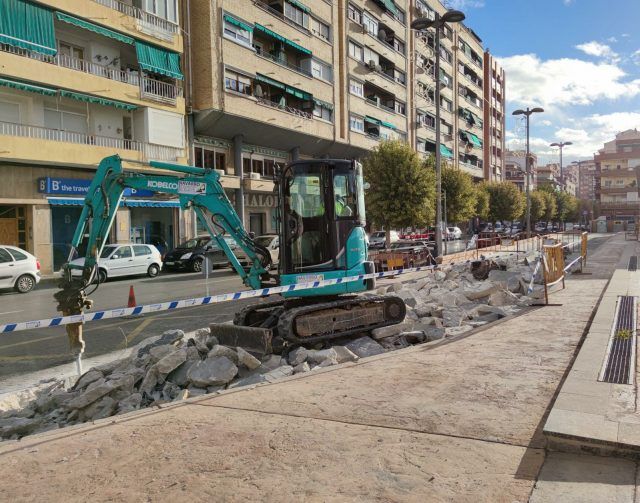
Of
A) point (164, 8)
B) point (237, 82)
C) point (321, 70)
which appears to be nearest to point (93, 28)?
point (164, 8)

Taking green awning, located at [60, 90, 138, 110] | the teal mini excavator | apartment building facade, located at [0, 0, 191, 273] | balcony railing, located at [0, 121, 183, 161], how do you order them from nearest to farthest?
the teal mini excavator
apartment building facade, located at [0, 0, 191, 273]
balcony railing, located at [0, 121, 183, 161]
green awning, located at [60, 90, 138, 110]

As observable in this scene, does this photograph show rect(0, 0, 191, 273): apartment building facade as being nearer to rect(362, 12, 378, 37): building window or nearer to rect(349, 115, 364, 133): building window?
rect(349, 115, 364, 133): building window

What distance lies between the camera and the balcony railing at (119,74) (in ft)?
66.1

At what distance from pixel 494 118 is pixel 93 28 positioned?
69459mm

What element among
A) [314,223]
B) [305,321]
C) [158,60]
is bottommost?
[305,321]

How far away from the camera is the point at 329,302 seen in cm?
801

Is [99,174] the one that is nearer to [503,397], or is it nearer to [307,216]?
[307,216]

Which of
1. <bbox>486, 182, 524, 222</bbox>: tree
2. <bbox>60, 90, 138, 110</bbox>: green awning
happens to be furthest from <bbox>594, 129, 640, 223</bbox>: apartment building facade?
<bbox>60, 90, 138, 110</bbox>: green awning

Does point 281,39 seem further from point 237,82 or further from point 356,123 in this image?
point 356,123

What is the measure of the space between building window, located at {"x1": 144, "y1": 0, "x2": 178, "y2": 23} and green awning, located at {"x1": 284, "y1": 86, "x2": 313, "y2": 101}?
8.05 meters

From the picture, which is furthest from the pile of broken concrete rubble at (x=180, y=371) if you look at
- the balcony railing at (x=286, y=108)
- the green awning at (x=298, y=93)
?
the green awning at (x=298, y=93)

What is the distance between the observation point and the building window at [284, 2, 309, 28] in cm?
3192

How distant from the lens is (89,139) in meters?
22.3

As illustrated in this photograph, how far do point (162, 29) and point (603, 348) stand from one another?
24273 mm
